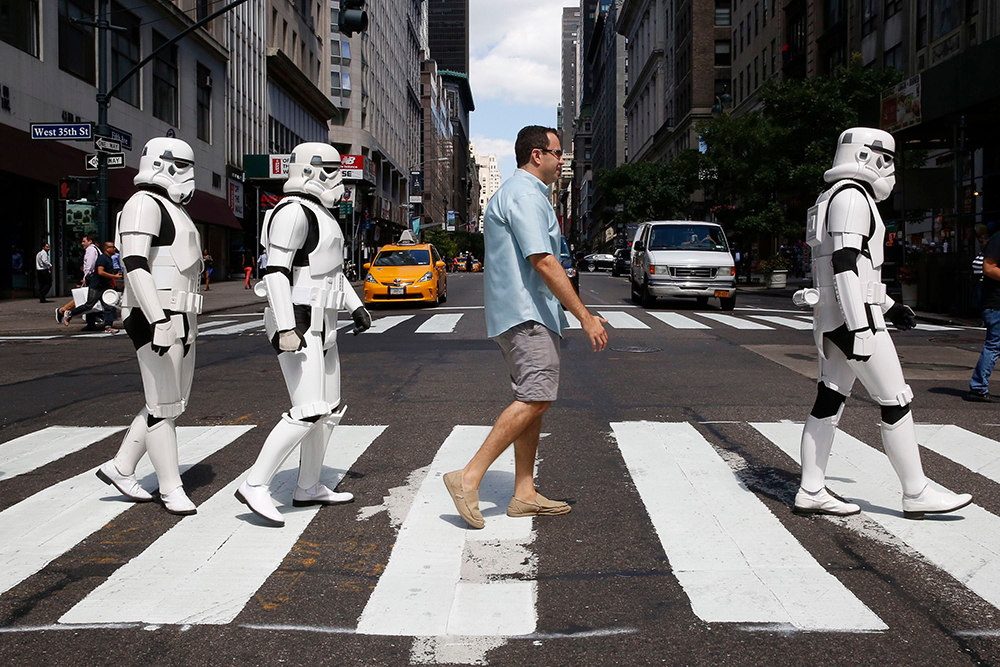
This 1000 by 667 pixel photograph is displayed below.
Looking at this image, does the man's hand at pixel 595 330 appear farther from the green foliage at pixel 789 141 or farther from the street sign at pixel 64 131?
the green foliage at pixel 789 141

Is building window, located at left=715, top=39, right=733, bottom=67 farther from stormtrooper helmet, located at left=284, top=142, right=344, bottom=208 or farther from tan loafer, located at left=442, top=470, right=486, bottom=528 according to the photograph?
tan loafer, located at left=442, top=470, right=486, bottom=528

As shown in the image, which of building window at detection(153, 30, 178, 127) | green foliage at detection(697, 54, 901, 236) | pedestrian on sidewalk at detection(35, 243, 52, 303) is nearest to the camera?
pedestrian on sidewalk at detection(35, 243, 52, 303)

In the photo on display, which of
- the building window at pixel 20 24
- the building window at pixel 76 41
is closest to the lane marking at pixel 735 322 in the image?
the building window at pixel 20 24

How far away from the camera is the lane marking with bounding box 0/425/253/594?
432 cm

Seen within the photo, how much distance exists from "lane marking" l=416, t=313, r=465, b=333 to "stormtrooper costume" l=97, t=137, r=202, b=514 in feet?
37.4

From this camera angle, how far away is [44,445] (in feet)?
23.3

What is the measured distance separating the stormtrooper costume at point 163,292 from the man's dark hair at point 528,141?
1776 mm

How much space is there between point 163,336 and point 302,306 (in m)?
0.73

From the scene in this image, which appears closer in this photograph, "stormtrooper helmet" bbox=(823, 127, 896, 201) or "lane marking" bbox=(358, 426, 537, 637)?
"lane marking" bbox=(358, 426, 537, 637)

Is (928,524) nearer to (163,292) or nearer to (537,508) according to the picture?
(537,508)

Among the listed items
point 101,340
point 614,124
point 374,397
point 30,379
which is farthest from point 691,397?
point 614,124

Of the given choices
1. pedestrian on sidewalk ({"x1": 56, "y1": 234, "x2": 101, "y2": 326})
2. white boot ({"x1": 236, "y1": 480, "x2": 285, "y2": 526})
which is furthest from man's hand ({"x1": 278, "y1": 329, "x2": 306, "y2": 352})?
pedestrian on sidewalk ({"x1": 56, "y1": 234, "x2": 101, "y2": 326})

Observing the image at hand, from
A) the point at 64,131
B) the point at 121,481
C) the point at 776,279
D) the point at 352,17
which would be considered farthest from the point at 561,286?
the point at 776,279

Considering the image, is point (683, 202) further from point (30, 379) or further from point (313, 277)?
point (313, 277)
